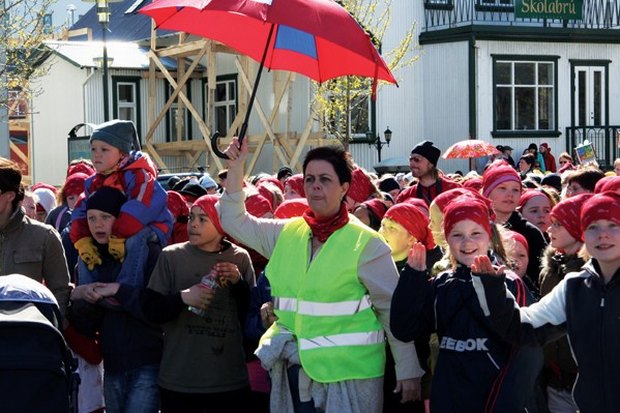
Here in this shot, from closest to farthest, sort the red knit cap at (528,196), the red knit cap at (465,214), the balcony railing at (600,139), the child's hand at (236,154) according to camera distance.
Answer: the red knit cap at (465,214) < the child's hand at (236,154) < the red knit cap at (528,196) < the balcony railing at (600,139)

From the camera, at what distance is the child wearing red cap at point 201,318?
6.46m

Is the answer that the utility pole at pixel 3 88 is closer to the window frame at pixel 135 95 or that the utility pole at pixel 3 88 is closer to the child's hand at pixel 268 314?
the child's hand at pixel 268 314

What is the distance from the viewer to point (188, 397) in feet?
21.2

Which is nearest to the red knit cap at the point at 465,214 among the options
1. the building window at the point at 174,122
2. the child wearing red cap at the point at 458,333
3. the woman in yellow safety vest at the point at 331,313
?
the child wearing red cap at the point at 458,333

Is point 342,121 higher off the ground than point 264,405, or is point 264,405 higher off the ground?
point 342,121

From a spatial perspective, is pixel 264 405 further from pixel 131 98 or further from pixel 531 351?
pixel 131 98

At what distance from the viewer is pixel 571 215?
6.20 meters

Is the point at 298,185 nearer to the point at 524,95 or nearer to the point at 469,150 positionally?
the point at 469,150

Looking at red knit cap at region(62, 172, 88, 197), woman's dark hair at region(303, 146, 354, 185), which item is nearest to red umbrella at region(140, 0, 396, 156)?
woman's dark hair at region(303, 146, 354, 185)

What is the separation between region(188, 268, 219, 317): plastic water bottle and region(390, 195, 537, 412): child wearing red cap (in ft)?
4.91

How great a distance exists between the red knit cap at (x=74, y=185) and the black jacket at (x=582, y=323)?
5806mm

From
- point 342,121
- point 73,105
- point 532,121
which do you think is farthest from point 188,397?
point 73,105

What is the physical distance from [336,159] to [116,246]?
5.87 feet

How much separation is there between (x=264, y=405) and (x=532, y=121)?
84.2ft
